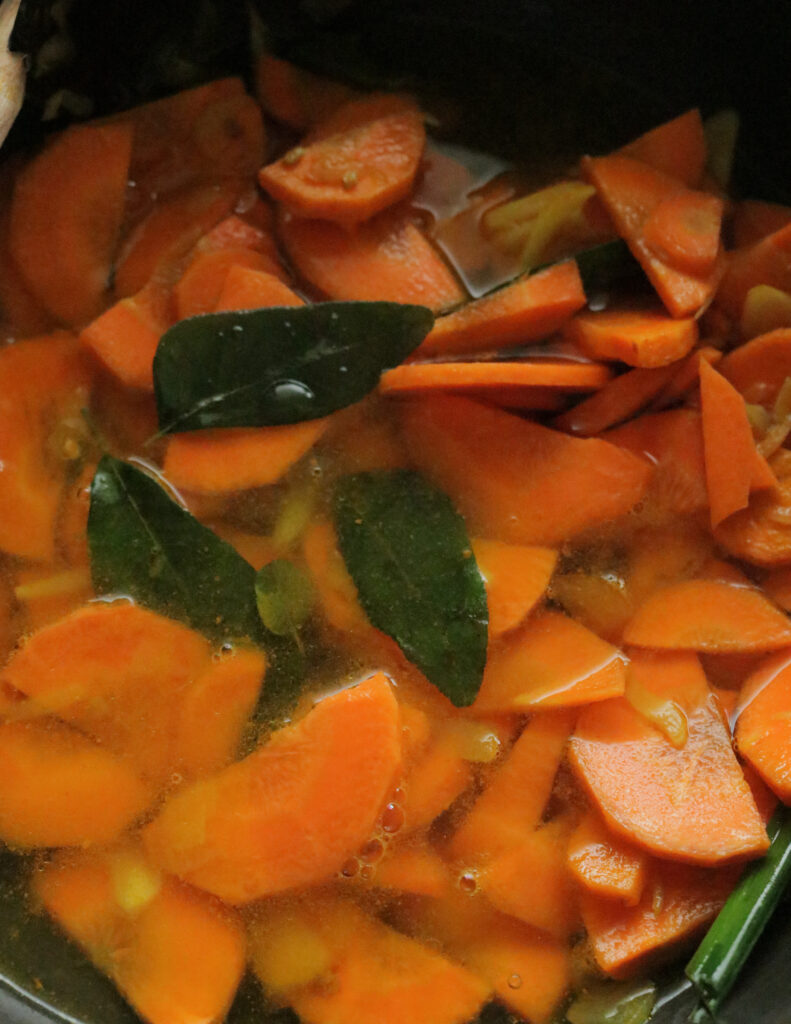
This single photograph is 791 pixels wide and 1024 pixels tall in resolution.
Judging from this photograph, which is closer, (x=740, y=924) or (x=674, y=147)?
(x=740, y=924)

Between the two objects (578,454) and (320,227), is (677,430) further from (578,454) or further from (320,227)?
(320,227)

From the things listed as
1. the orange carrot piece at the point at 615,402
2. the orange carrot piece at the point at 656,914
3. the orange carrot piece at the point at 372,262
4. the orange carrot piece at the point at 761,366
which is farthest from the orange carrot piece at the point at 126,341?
the orange carrot piece at the point at 656,914

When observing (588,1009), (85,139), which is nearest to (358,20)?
(85,139)

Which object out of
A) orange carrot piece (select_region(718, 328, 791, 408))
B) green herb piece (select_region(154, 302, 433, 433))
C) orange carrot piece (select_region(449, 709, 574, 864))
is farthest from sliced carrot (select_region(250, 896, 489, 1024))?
orange carrot piece (select_region(718, 328, 791, 408))

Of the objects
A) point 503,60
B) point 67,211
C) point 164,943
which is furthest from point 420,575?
point 503,60

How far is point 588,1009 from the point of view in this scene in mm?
1355

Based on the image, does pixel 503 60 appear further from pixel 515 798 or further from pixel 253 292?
pixel 515 798

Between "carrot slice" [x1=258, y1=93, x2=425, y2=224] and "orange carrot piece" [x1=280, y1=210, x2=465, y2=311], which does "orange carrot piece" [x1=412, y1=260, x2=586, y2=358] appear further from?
"carrot slice" [x1=258, y1=93, x2=425, y2=224]

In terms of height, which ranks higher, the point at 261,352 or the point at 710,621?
the point at 261,352

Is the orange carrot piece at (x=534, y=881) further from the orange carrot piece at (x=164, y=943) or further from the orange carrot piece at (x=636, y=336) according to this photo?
the orange carrot piece at (x=636, y=336)

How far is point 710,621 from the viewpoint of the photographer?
141cm

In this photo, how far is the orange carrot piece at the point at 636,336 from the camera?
4.69ft

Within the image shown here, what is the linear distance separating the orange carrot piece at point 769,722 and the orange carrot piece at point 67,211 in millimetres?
1223

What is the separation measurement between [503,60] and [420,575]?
0.98 meters
